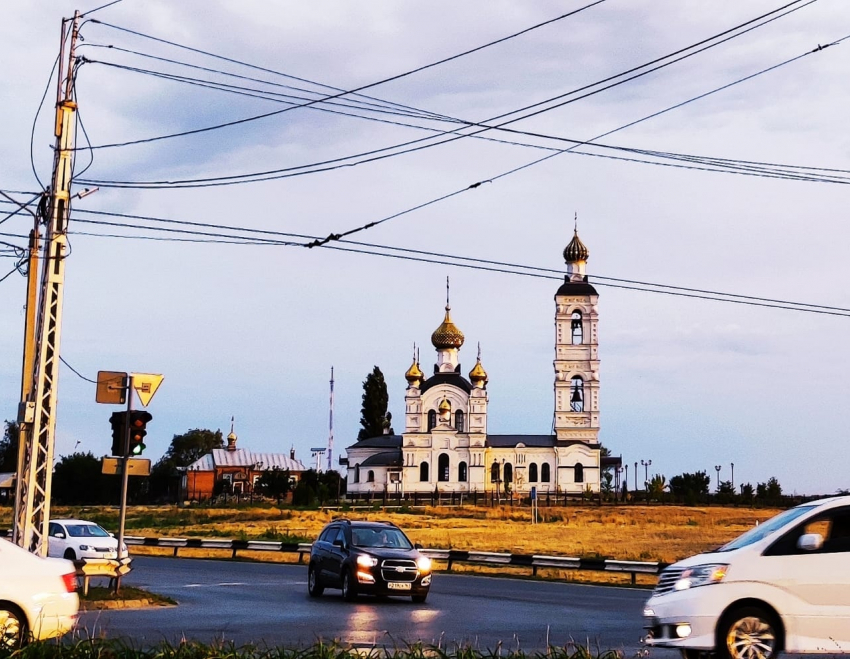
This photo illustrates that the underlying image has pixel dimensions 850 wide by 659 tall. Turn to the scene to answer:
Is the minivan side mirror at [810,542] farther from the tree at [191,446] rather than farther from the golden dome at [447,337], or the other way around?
the tree at [191,446]

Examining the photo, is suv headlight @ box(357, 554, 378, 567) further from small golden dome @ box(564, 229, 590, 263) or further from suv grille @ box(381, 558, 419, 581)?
small golden dome @ box(564, 229, 590, 263)

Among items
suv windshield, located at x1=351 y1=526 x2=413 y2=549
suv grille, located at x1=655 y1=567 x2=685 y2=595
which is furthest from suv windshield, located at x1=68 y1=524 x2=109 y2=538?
suv grille, located at x1=655 y1=567 x2=685 y2=595

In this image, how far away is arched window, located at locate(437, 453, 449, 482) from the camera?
12094cm

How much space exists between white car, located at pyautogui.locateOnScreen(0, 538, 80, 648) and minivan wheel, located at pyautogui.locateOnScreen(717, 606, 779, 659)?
694 centimetres

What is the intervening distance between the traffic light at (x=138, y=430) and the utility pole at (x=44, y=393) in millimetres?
1921

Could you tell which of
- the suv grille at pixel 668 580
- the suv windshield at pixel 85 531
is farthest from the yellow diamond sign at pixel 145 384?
the suv windshield at pixel 85 531

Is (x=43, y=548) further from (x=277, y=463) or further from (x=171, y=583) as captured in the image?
(x=277, y=463)

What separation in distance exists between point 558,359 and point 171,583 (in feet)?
303

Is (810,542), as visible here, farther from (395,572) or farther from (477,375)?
(477,375)

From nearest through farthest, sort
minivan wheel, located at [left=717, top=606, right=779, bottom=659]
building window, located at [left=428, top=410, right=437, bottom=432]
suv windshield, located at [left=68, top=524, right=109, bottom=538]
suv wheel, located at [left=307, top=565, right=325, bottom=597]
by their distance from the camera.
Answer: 1. minivan wheel, located at [left=717, top=606, right=779, bottom=659]
2. suv wheel, located at [left=307, top=565, right=325, bottom=597]
3. suv windshield, located at [left=68, top=524, right=109, bottom=538]
4. building window, located at [left=428, top=410, right=437, bottom=432]

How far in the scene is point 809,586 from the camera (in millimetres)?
12969

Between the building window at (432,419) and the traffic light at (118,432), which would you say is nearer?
the traffic light at (118,432)

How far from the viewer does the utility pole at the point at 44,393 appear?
65.9ft

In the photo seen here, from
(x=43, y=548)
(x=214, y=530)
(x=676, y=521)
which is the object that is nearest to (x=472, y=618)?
(x=43, y=548)
